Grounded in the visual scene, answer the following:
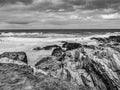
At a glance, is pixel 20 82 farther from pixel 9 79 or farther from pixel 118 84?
pixel 118 84

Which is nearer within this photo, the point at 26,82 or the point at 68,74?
the point at 26,82

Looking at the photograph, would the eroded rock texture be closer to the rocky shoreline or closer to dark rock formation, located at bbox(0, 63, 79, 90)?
the rocky shoreline

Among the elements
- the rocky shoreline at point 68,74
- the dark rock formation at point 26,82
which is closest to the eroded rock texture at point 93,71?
the rocky shoreline at point 68,74

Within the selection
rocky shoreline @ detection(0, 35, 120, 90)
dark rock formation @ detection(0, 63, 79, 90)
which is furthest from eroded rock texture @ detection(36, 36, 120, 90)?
dark rock formation @ detection(0, 63, 79, 90)

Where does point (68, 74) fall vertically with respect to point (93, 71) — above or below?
below

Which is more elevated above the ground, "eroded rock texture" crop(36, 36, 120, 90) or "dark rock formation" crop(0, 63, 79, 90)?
"dark rock formation" crop(0, 63, 79, 90)

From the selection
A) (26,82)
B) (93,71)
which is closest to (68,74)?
(93,71)

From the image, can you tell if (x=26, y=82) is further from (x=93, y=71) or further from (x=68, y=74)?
(x=93, y=71)

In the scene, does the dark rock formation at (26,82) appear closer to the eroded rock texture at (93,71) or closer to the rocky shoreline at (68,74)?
the rocky shoreline at (68,74)

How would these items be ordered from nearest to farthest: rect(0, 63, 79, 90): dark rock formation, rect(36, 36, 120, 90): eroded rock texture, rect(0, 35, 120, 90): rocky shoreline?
rect(0, 63, 79, 90): dark rock formation → rect(0, 35, 120, 90): rocky shoreline → rect(36, 36, 120, 90): eroded rock texture

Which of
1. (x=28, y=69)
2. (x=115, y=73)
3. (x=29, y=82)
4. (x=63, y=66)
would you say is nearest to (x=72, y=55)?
(x=63, y=66)

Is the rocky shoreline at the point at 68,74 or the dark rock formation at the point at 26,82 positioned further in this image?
the rocky shoreline at the point at 68,74

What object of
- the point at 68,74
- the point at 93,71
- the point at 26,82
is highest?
the point at 26,82

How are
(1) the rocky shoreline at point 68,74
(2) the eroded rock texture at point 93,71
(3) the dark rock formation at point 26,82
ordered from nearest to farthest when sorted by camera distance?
(3) the dark rock formation at point 26,82 → (1) the rocky shoreline at point 68,74 → (2) the eroded rock texture at point 93,71
